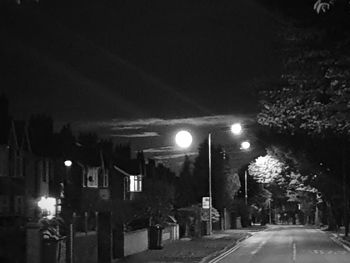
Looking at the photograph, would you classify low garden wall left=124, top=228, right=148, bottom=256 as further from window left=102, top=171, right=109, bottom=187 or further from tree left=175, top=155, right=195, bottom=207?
tree left=175, top=155, right=195, bottom=207

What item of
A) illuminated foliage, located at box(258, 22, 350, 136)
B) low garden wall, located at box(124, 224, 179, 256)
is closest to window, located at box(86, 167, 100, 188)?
low garden wall, located at box(124, 224, 179, 256)

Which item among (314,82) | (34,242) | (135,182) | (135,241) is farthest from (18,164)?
(314,82)

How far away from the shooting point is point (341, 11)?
56.1 ft

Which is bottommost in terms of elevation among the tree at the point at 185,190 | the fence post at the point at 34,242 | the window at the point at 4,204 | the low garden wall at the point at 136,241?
the low garden wall at the point at 136,241

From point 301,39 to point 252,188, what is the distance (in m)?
92.0

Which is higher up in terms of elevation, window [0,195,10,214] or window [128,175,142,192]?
window [128,175,142,192]

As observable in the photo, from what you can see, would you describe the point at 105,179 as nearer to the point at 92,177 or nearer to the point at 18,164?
the point at 92,177

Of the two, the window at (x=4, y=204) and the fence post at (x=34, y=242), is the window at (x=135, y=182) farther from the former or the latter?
the fence post at (x=34, y=242)

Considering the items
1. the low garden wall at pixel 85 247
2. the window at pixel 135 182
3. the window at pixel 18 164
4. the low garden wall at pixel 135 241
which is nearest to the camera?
the low garden wall at pixel 85 247

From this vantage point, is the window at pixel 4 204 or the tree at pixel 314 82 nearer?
the tree at pixel 314 82

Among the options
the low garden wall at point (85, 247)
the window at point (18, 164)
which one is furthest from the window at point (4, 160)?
the low garden wall at point (85, 247)

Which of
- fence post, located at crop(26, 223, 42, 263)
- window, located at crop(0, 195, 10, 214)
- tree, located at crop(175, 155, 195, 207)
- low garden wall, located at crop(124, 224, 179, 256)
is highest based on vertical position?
tree, located at crop(175, 155, 195, 207)

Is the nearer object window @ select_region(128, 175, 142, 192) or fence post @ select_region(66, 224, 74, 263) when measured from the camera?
fence post @ select_region(66, 224, 74, 263)

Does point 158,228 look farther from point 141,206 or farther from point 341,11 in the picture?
point 341,11
